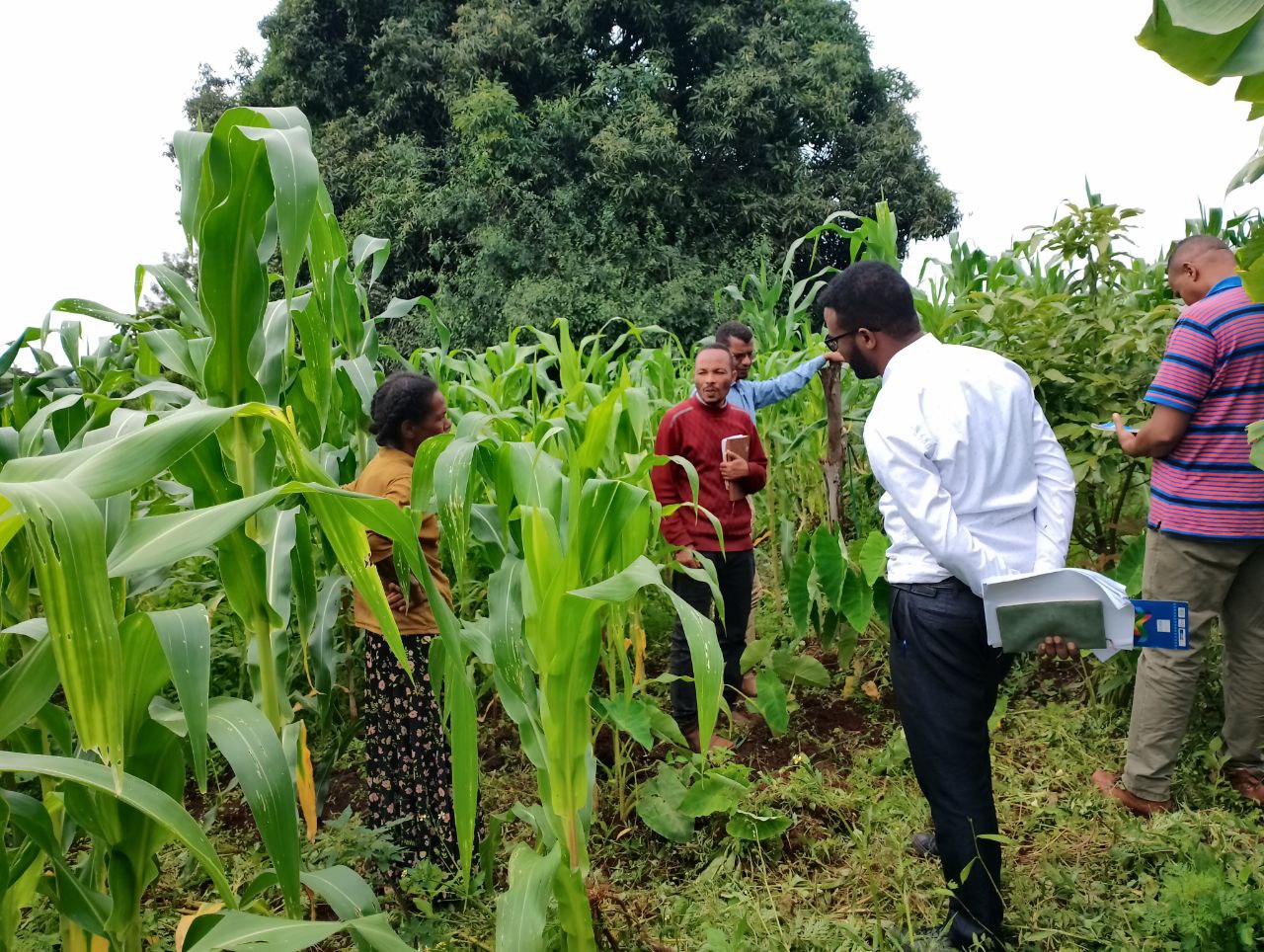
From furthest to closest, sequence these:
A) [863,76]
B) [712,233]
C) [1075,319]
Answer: [863,76], [712,233], [1075,319]

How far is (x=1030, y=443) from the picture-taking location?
6.45 ft

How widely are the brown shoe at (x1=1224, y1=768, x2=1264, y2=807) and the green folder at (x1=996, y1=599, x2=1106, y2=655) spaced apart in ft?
4.92

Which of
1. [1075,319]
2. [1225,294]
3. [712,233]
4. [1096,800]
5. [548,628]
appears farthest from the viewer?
[712,233]

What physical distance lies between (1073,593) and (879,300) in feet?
2.56

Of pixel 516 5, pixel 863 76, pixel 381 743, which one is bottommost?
pixel 381 743

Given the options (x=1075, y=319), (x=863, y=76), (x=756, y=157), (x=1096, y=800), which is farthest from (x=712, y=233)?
(x=1096, y=800)

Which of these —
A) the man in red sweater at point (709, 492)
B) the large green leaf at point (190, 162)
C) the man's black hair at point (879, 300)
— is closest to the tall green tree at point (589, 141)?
the man in red sweater at point (709, 492)

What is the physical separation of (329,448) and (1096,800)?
107 inches

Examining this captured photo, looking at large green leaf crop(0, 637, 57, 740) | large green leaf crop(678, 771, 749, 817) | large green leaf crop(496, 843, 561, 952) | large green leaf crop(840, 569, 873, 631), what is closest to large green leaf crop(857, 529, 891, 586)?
large green leaf crop(840, 569, 873, 631)

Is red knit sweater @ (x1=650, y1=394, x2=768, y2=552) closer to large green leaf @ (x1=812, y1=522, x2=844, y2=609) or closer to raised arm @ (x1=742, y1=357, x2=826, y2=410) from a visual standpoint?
large green leaf @ (x1=812, y1=522, x2=844, y2=609)

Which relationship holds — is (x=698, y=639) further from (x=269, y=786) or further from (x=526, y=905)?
(x=269, y=786)

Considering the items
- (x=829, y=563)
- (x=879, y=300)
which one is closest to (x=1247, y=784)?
(x=829, y=563)

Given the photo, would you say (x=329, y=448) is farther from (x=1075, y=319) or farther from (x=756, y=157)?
(x=756, y=157)

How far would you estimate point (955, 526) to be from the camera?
1815mm
